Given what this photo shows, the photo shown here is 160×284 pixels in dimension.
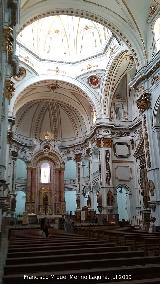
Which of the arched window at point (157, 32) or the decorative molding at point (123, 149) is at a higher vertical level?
the arched window at point (157, 32)

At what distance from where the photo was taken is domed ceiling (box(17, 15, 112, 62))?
2259cm

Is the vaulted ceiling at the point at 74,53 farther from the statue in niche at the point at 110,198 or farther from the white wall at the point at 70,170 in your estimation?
the statue in niche at the point at 110,198

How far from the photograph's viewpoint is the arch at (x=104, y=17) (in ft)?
47.5

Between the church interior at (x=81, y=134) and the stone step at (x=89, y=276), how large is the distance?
1cm

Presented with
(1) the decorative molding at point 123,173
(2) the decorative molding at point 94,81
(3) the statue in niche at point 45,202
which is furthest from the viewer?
(3) the statue in niche at point 45,202

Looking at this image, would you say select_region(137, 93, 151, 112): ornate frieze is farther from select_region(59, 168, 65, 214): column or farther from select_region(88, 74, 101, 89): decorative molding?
select_region(59, 168, 65, 214): column

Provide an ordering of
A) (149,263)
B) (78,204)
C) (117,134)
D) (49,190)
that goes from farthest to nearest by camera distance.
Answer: (49,190), (78,204), (117,134), (149,263)

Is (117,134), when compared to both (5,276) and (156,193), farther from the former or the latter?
(5,276)

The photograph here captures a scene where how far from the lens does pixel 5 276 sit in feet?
10.3

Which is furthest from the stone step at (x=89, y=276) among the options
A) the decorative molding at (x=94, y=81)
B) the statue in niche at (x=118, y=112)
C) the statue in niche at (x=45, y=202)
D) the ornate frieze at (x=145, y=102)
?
the statue in niche at (x=45, y=202)

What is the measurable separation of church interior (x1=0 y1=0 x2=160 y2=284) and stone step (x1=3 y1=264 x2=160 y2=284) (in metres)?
0.01

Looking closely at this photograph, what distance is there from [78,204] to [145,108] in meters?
14.7

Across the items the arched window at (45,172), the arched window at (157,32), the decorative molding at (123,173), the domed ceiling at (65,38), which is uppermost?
the domed ceiling at (65,38)

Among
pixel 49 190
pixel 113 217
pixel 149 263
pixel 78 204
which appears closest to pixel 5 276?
pixel 149 263
